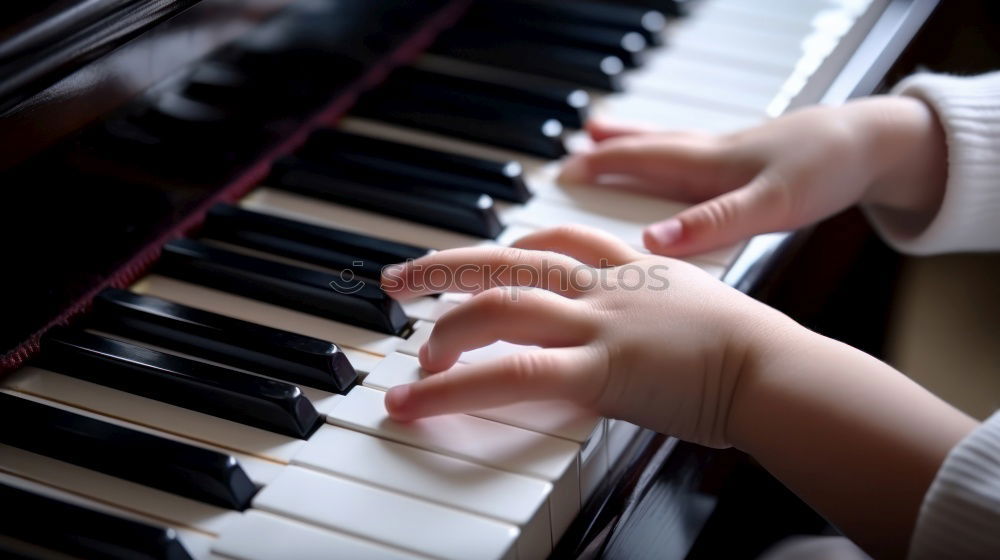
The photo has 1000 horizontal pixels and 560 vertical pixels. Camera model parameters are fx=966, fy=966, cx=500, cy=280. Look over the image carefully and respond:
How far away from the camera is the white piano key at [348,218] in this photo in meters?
1.02

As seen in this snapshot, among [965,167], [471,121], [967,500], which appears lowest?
[967,500]

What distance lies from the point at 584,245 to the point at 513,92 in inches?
15.2

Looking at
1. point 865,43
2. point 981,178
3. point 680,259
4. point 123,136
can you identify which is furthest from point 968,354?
point 123,136

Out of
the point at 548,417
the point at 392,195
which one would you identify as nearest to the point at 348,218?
the point at 392,195

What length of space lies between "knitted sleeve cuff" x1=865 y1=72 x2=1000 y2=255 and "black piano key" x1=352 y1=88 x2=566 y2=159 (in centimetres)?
43

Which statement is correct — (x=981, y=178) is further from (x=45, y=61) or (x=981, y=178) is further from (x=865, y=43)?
(x=45, y=61)

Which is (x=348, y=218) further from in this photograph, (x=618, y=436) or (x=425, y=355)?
(x=618, y=436)

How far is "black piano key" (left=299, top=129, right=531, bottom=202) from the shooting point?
107cm

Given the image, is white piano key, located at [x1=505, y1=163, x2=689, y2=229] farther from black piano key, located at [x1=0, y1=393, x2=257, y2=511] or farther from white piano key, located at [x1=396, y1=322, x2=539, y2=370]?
black piano key, located at [x1=0, y1=393, x2=257, y2=511]

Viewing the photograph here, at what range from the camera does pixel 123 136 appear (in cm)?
90

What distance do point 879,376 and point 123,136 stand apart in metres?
0.70

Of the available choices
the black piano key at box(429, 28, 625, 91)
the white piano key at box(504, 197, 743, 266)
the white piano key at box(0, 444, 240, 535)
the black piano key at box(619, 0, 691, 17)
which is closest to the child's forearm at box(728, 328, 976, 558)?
the white piano key at box(504, 197, 743, 266)

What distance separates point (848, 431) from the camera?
77 cm

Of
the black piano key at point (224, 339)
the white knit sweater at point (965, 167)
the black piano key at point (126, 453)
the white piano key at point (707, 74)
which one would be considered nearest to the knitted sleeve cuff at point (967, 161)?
the white knit sweater at point (965, 167)
